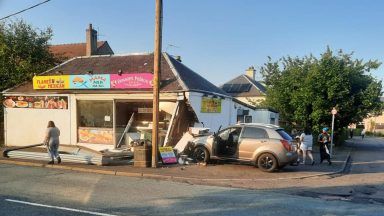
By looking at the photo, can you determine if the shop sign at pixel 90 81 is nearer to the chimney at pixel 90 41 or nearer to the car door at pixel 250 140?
the car door at pixel 250 140

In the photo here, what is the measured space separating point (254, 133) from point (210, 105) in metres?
4.89

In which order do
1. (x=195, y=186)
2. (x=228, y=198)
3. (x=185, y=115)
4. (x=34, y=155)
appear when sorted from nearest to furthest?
(x=228, y=198), (x=195, y=186), (x=34, y=155), (x=185, y=115)

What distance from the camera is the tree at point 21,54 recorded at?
74.7ft

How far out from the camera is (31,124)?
65.2 ft

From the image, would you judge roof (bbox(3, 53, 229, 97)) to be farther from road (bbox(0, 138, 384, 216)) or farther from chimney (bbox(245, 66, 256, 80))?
chimney (bbox(245, 66, 256, 80))

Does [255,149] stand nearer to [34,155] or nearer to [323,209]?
[323,209]

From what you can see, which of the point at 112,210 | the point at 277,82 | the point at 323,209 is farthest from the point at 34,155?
the point at 277,82

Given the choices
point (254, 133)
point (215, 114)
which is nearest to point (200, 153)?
point (254, 133)

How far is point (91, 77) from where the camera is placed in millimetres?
18375

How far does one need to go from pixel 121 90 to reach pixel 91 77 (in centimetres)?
170

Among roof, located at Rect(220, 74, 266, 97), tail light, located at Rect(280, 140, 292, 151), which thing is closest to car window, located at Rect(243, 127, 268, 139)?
tail light, located at Rect(280, 140, 292, 151)

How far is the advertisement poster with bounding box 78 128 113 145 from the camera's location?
18391 millimetres

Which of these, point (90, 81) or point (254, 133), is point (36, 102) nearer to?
point (90, 81)

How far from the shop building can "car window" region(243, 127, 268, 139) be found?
131 inches
